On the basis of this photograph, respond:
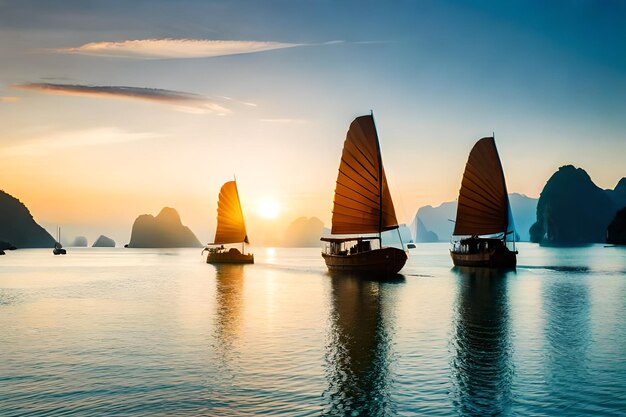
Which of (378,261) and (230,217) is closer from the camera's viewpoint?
(378,261)

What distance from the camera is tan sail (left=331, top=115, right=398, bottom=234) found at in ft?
171

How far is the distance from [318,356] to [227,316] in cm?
1222

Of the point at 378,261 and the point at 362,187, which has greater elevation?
the point at 362,187

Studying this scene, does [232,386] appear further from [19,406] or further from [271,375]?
[19,406]

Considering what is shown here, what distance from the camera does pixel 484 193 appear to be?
206ft

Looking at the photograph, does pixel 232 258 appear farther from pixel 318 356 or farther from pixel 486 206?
pixel 318 356

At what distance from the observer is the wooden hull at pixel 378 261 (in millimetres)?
52750

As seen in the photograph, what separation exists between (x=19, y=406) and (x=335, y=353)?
978 centimetres

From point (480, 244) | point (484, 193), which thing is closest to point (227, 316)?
point (484, 193)

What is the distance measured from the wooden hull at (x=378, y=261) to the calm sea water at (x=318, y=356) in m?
14.7

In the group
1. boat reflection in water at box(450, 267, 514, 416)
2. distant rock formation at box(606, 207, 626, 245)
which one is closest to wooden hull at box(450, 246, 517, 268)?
boat reflection in water at box(450, 267, 514, 416)

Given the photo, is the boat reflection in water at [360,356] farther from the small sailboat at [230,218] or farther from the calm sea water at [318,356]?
the small sailboat at [230,218]

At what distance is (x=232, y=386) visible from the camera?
1524cm

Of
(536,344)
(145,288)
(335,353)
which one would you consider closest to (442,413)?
(335,353)
